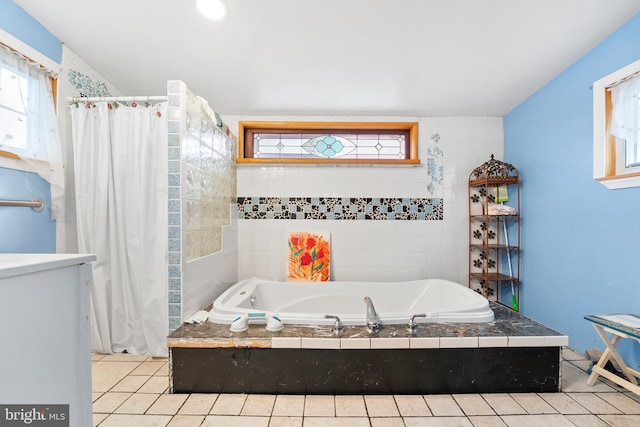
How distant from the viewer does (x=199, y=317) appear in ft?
A: 5.35

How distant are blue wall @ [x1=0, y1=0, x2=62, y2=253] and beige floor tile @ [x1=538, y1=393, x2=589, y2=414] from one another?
9.23 feet

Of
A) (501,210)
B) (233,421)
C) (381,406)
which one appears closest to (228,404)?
(233,421)

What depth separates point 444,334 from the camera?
4.78ft

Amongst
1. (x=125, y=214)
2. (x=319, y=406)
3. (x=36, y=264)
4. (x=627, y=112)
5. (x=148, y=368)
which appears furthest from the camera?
(x=125, y=214)

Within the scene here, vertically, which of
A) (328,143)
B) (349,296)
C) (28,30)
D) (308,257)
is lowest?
(349,296)

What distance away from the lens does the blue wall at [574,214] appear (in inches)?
60.4

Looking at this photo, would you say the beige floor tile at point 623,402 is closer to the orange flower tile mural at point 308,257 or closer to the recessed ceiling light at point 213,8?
the orange flower tile mural at point 308,257

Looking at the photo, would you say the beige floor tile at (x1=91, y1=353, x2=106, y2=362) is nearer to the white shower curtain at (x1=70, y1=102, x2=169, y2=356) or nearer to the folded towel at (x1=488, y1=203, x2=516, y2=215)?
the white shower curtain at (x1=70, y1=102, x2=169, y2=356)

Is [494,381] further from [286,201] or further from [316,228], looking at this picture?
[286,201]

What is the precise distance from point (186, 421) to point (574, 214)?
2.56 meters

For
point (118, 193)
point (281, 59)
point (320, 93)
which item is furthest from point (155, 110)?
point (320, 93)

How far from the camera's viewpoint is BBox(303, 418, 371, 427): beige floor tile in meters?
1.24

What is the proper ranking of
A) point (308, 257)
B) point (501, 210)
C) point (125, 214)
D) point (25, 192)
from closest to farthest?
1. point (25, 192)
2. point (125, 214)
3. point (501, 210)
4. point (308, 257)

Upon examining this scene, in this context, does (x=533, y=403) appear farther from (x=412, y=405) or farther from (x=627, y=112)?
(x=627, y=112)
